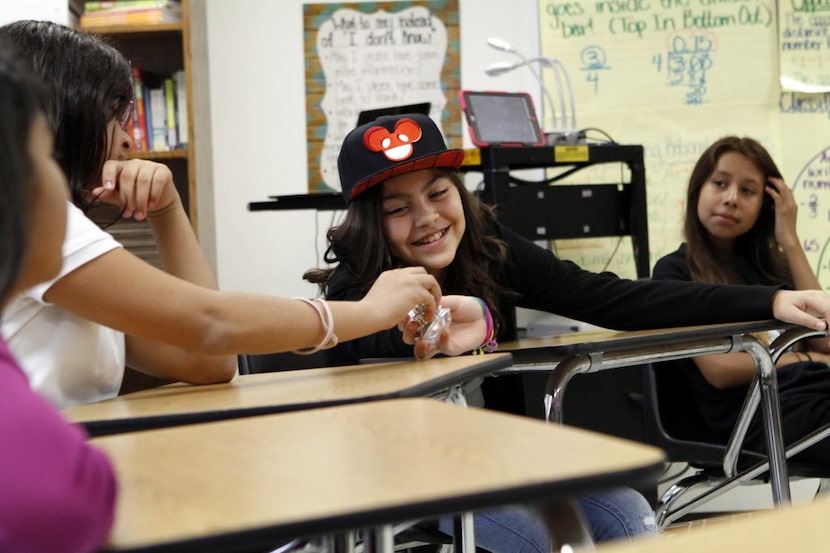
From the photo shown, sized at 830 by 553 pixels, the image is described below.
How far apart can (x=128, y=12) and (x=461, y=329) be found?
2.42 m

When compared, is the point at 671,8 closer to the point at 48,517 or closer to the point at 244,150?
the point at 244,150

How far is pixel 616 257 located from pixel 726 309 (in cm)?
175

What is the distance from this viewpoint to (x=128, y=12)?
353 centimetres

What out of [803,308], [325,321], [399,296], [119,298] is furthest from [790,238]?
[119,298]

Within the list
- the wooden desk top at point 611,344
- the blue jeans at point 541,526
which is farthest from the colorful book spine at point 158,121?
the blue jeans at point 541,526

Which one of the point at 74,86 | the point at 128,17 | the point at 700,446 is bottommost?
the point at 700,446

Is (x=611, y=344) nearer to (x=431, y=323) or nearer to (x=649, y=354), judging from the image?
(x=649, y=354)

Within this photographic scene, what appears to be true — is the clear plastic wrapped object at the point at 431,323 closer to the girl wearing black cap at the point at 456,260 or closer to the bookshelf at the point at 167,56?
the girl wearing black cap at the point at 456,260

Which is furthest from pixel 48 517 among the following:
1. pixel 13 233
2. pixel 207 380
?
pixel 207 380

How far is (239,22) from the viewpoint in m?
3.86

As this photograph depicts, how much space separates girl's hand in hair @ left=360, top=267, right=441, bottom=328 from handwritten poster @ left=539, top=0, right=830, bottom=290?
2.40m

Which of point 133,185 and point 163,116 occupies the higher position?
point 163,116

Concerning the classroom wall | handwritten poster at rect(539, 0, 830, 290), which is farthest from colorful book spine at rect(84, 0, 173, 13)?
→ handwritten poster at rect(539, 0, 830, 290)

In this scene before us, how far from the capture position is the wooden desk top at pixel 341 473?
1.87 ft
